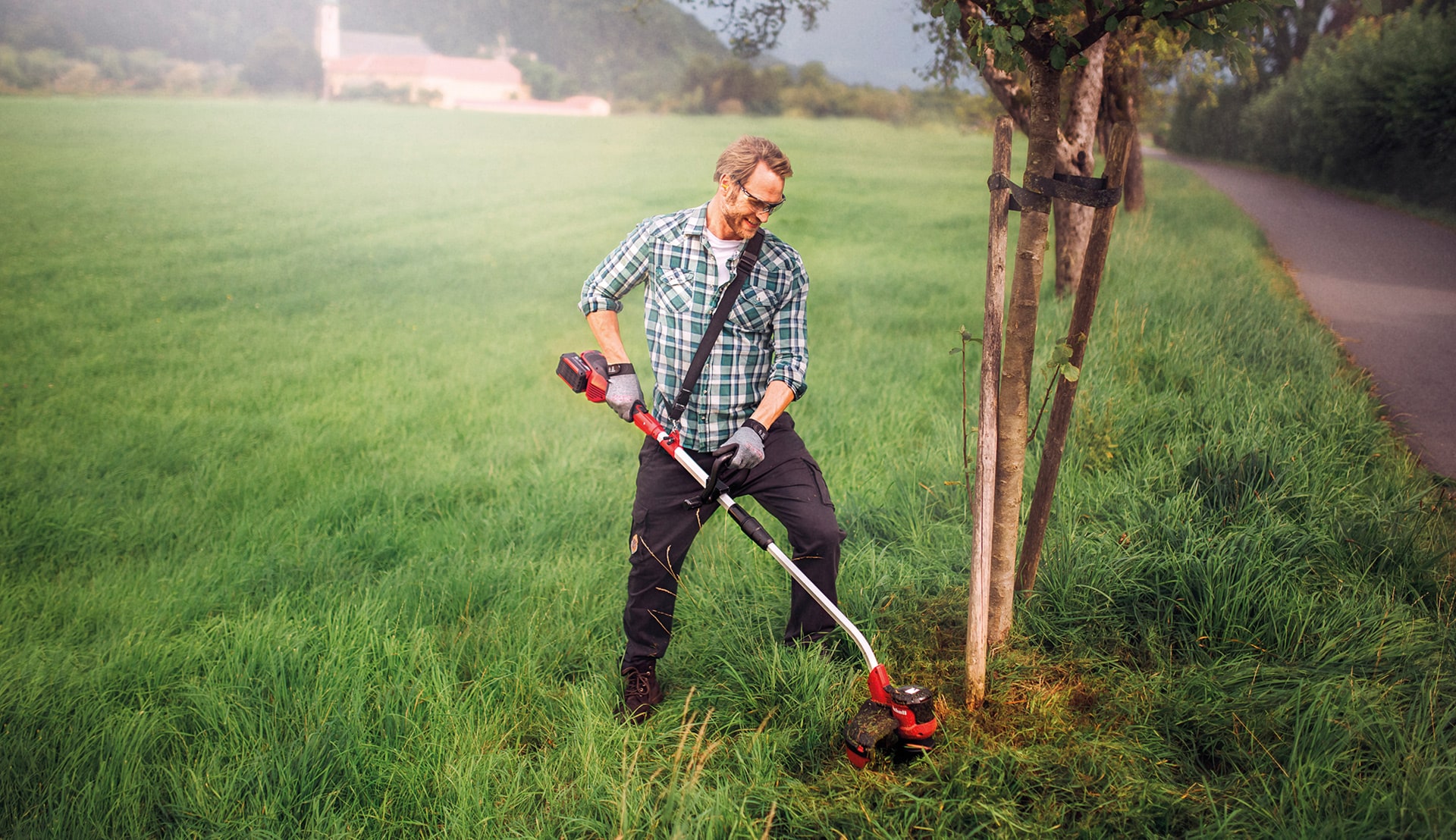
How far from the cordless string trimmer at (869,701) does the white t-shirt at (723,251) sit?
0.50 metres

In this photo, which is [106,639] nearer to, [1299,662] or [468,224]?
[1299,662]

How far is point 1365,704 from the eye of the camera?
88.3 inches

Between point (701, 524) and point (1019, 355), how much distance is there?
1138 millimetres

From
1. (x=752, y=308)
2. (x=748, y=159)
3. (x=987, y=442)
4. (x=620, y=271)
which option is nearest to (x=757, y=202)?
(x=748, y=159)

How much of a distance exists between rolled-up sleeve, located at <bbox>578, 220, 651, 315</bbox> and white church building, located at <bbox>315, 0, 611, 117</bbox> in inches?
648

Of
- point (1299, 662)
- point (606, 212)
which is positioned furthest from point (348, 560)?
point (606, 212)

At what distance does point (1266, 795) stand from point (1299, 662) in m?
0.68

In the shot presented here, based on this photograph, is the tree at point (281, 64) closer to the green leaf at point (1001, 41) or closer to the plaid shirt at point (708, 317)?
the plaid shirt at point (708, 317)

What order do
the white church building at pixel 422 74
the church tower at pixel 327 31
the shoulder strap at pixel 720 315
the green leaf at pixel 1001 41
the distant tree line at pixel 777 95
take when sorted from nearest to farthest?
the green leaf at pixel 1001 41
the shoulder strap at pixel 720 315
the church tower at pixel 327 31
the white church building at pixel 422 74
the distant tree line at pixel 777 95

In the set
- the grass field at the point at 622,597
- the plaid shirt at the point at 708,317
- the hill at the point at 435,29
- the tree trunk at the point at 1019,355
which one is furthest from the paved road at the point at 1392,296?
the hill at the point at 435,29

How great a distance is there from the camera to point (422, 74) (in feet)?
74.9

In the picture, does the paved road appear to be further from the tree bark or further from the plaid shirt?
the plaid shirt

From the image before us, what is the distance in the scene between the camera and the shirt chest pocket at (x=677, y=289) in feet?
8.84

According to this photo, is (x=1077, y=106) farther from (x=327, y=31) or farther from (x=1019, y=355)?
(x=327, y=31)
